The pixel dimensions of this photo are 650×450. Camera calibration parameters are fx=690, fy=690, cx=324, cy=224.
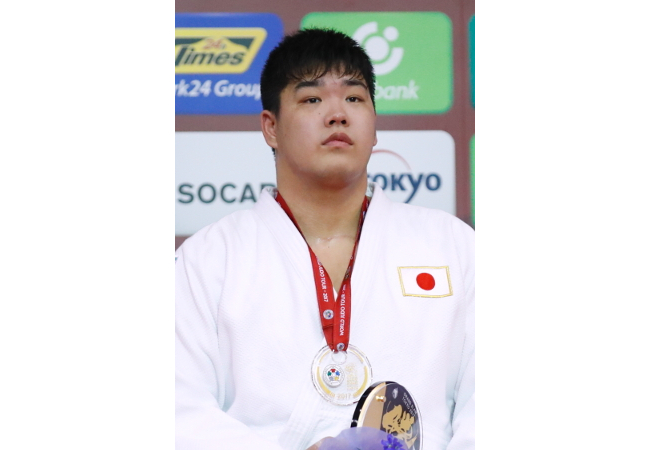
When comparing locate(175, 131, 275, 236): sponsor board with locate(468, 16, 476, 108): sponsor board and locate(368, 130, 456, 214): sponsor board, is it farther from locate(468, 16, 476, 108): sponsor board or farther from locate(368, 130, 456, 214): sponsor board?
locate(468, 16, 476, 108): sponsor board

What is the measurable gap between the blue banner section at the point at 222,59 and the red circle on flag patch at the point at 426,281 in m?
0.76

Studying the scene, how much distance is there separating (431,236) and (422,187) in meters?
0.18

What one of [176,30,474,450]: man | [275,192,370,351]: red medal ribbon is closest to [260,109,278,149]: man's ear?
[176,30,474,450]: man

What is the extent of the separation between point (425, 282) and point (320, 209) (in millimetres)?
398

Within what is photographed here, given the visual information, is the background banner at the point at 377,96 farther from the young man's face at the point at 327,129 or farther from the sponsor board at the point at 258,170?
the young man's face at the point at 327,129

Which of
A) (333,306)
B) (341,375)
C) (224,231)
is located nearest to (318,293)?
(333,306)

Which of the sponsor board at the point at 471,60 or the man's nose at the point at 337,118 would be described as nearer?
the man's nose at the point at 337,118

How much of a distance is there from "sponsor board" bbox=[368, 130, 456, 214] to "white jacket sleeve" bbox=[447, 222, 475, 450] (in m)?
0.16

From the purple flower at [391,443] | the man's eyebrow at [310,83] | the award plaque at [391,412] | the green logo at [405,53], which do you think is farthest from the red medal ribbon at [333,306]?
the green logo at [405,53]

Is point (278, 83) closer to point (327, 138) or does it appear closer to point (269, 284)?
point (327, 138)

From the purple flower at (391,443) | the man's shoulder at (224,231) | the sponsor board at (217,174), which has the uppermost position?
the sponsor board at (217,174)

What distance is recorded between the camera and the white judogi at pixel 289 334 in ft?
6.48

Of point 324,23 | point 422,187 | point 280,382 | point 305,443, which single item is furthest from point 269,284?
point 324,23

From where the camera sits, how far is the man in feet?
6.51
